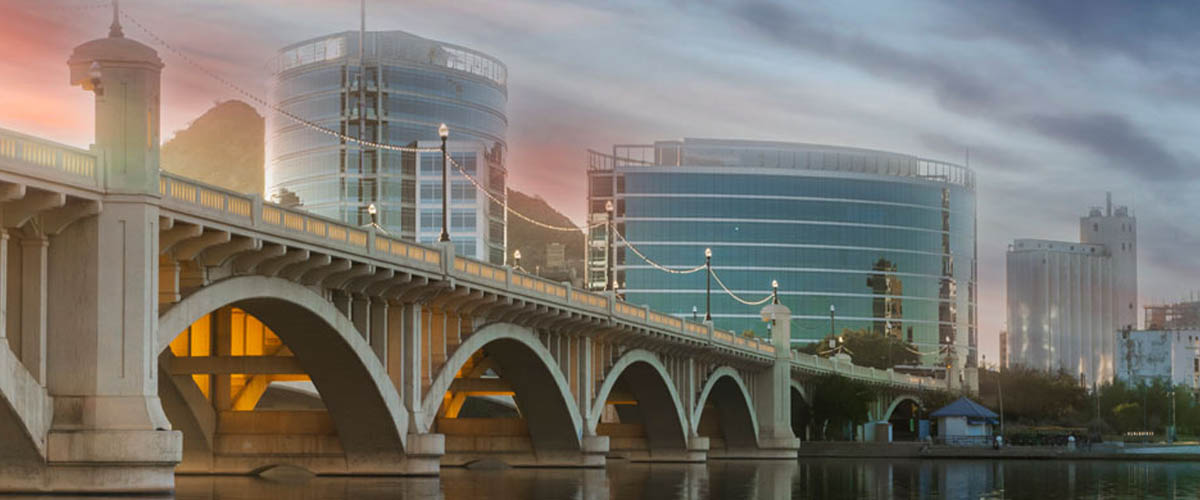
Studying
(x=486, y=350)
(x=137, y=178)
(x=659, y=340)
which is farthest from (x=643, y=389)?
(x=137, y=178)

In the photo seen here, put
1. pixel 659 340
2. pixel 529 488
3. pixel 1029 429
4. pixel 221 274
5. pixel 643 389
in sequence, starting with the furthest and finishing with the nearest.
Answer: pixel 1029 429
pixel 643 389
pixel 659 340
pixel 529 488
pixel 221 274

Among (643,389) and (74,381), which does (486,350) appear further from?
(74,381)

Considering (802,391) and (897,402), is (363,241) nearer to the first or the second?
(802,391)

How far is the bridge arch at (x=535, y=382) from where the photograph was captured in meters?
65.9

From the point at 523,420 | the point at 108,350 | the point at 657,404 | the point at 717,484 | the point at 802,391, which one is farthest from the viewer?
the point at 802,391

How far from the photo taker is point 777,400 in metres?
118

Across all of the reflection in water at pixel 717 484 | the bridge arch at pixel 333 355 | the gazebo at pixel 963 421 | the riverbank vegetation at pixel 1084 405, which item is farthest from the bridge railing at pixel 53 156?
the riverbank vegetation at pixel 1084 405

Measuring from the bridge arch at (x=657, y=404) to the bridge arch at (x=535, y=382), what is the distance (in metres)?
11.3

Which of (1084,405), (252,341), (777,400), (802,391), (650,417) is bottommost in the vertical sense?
(1084,405)

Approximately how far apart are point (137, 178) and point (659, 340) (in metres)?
52.0

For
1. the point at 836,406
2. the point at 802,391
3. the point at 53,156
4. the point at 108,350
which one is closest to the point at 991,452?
the point at 836,406

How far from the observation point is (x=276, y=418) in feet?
201

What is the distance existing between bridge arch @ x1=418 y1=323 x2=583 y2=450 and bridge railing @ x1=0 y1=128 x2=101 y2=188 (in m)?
26.1

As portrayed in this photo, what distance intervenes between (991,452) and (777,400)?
14.9 meters
